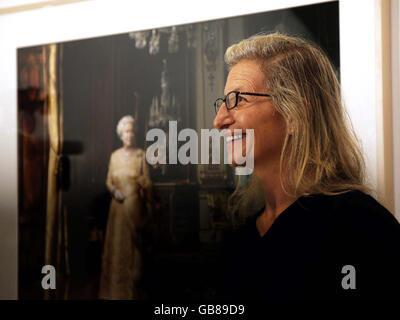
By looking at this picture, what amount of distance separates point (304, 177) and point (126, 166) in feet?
2.42

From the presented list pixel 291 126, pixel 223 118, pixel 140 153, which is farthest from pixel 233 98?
pixel 140 153

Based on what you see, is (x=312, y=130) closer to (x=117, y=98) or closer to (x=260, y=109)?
(x=260, y=109)

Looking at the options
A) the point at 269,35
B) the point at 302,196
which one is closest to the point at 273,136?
the point at 302,196

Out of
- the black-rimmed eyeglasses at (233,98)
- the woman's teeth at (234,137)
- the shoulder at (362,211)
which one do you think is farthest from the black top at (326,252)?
the black-rimmed eyeglasses at (233,98)

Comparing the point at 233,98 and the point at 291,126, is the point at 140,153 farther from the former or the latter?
the point at 291,126

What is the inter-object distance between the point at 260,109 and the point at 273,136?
103 millimetres

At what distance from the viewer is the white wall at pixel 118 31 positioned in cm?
138

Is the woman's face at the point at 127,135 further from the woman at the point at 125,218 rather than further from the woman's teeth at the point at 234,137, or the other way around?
the woman's teeth at the point at 234,137

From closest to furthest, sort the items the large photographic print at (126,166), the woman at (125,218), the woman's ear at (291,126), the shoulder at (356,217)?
the shoulder at (356,217), the woman's ear at (291,126), the large photographic print at (126,166), the woman at (125,218)

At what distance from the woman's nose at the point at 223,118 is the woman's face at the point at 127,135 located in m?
0.37

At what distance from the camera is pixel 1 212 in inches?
73.7

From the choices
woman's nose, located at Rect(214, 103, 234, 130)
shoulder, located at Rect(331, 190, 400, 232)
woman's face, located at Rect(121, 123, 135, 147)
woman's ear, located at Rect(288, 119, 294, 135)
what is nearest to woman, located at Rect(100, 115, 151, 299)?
woman's face, located at Rect(121, 123, 135, 147)

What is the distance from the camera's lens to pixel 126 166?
1685mm

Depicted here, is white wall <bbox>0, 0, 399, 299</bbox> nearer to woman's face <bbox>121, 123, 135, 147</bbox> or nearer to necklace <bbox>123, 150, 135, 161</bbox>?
woman's face <bbox>121, 123, 135, 147</bbox>
